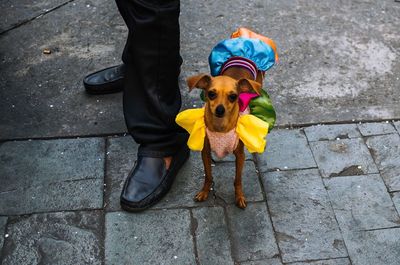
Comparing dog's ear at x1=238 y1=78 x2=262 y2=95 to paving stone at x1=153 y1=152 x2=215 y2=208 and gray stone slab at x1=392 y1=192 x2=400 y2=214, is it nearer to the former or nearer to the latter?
paving stone at x1=153 y1=152 x2=215 y2=208

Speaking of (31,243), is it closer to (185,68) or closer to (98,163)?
(98,163)

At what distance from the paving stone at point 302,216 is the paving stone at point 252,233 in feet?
0.14

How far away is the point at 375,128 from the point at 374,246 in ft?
2.72

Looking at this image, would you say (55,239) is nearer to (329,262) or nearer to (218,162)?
(218,162)

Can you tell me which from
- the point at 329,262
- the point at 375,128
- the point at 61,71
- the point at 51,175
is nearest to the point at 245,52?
the point at 375,128

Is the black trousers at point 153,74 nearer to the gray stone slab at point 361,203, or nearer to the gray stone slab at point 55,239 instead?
the gray stone slab at point 55,239

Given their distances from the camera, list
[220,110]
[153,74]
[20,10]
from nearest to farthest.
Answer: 1. [220,110]
2. [153,74]
3. [20,10]

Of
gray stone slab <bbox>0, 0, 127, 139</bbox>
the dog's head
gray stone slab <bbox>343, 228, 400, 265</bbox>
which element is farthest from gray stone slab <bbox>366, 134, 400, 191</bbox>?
gray stone slab <bbox>0, 0, 127, 139</bbox>

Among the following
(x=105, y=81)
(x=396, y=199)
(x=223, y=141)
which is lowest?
(x=396, y=199)

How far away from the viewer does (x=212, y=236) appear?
2566mm

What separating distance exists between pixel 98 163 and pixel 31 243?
572mm

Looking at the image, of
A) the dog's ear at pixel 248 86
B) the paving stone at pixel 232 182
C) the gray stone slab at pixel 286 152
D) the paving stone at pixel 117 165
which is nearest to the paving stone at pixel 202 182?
the paving stone at pixel 232 182

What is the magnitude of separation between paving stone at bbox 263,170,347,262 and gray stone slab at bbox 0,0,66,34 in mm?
2173

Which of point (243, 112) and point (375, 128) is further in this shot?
point (375, 128)
